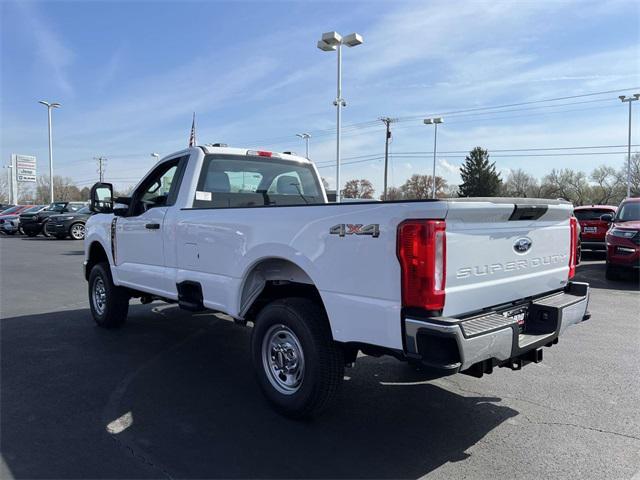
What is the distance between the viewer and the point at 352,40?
19672 mm

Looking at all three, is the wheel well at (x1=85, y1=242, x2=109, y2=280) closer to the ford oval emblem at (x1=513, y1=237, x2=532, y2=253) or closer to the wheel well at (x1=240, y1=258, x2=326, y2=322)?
the wheel well at (x1=240, y1=258, x2=326, y2=322)

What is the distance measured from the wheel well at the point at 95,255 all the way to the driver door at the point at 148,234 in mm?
819

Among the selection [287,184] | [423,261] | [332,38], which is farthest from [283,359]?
[332,38]

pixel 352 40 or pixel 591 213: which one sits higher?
pixel 352 40

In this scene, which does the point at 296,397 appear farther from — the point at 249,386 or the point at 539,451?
the point at 539,451

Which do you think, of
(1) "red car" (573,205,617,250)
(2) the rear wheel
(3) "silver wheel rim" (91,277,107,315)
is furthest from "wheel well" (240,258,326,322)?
(2) the rear wheel

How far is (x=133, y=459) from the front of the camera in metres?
3.15

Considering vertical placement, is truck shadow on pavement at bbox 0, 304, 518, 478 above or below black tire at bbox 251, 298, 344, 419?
below

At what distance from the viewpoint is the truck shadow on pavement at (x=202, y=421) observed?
309cm

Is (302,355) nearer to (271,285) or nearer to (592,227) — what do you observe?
(271,285)

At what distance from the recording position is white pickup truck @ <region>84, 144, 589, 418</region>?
284 cm

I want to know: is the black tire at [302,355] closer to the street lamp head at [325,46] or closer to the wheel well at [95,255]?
the wheel well at [95,255]

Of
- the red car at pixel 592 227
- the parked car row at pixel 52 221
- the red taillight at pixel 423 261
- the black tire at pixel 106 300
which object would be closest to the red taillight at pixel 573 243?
the red taillight at pixel 423 261

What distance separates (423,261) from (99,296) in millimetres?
5327
